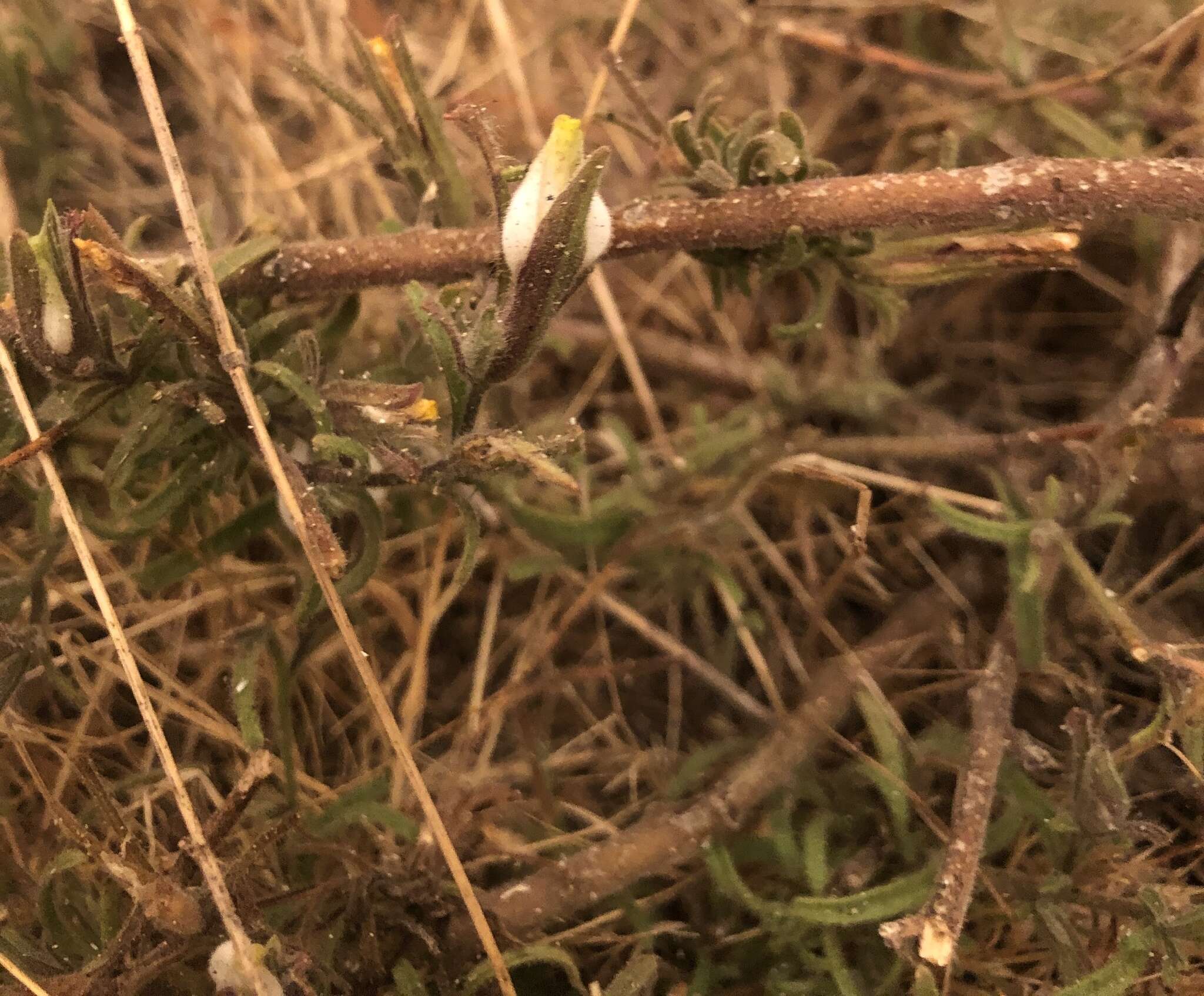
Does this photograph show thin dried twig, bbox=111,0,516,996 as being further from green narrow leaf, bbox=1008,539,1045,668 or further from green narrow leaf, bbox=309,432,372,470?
green narrow leaf, bbox=1008,539,1045,668

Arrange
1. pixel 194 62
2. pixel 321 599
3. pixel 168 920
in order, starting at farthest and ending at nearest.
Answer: pixel 194 62 → pixel 321 599 → pixel 168 920

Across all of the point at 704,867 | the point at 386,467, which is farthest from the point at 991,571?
the point at 386,467

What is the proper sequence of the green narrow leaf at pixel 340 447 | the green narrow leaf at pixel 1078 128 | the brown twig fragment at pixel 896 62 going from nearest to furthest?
the green narrow leaf at pixel 340 447, the green narrow leaf at pixel 1078 128, the brown twig fragment at pixel 896 62

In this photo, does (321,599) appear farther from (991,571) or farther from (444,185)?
(991,571)

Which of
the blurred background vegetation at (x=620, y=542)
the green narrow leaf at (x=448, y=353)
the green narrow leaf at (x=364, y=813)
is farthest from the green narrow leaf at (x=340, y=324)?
the green narrow leaf at (x=364, y=813)

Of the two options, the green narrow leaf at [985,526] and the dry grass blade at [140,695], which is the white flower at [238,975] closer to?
the dry grass blade at [140,695]

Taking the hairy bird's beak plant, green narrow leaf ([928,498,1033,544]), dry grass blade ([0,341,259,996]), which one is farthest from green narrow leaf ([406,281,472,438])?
green narrow leaf ([928,498,1033,544])
